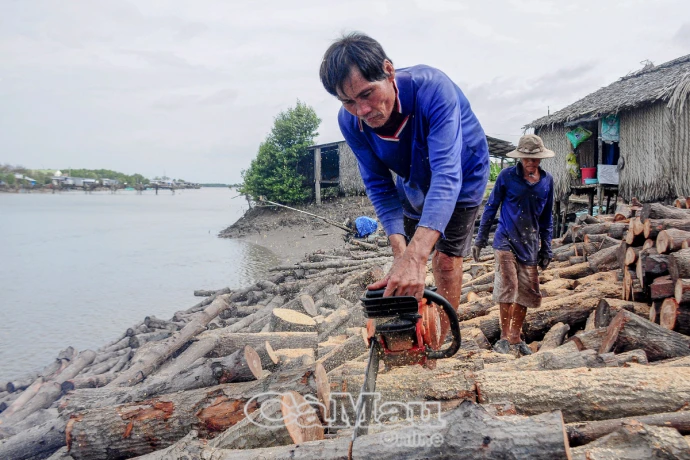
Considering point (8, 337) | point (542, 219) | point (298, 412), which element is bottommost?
point (8, 337)

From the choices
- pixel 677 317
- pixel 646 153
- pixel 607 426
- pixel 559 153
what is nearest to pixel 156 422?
pixel 607 426

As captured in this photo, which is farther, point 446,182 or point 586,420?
point 446,182

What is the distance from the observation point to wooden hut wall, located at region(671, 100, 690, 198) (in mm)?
10523

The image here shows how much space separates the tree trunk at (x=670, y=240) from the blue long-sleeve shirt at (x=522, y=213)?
39.3 inches

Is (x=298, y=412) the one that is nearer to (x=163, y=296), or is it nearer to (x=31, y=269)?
(x=163, y=296)

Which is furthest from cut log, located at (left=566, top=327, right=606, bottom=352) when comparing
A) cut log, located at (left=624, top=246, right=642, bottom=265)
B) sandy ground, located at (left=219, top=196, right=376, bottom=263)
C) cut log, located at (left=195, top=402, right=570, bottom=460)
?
sandy ground, located at (left=219, top=196, right=376, bottom=263)

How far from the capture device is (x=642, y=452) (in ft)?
5.11

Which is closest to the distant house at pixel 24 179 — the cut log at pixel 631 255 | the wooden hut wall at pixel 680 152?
the wooden hut wall at pixel 680 152

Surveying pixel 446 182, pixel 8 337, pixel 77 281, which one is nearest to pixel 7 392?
pixel 8 337

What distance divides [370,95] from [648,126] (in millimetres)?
12532

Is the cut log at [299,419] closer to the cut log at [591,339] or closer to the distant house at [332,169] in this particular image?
the cut log at [591,339]

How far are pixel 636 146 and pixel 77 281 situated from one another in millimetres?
19279

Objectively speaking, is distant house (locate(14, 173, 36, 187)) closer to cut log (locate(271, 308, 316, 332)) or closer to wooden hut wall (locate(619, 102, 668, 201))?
cut log (locate(271, 308, 316, 332))

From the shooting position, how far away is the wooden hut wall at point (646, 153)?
438 inches
